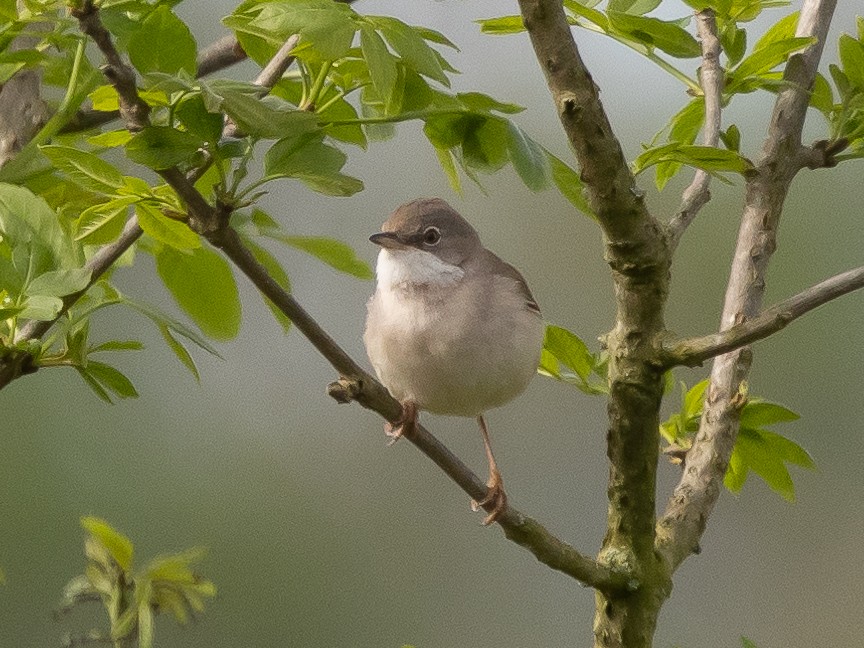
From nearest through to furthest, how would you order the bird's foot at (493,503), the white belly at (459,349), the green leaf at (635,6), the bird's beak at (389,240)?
1. the green leaf at (635,6)
2. the bird's foot at (493,503)
3. the white belly at (459,349)
4. the bird's beak at (389,240)

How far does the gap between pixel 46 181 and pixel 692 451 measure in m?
1.59

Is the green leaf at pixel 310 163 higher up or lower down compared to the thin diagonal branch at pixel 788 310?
lower down

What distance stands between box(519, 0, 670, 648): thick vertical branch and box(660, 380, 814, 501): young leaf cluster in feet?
1.25

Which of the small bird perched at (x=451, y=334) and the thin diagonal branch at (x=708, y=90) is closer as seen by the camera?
the thin diagonal branch at (x=708, y=90)

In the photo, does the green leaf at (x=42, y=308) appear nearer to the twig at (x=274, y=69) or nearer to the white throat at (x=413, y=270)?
the twig at (x=274, y=69)

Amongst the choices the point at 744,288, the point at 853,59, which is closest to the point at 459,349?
the point at 744,288

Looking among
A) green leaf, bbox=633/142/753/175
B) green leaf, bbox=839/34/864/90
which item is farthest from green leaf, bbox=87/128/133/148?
green leaf, bbox=839/34/864/90

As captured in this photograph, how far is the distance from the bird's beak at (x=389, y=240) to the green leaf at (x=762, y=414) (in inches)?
54.5

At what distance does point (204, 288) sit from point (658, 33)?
41.6 inches

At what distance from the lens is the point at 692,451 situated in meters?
2.81

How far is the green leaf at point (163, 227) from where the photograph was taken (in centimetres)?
188

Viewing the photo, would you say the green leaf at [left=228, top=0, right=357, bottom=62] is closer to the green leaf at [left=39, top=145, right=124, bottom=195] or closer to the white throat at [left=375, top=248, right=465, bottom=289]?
the green leaf at [left=39, top=145, right=124, bottom=195]

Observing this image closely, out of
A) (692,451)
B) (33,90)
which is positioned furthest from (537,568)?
(33,90)

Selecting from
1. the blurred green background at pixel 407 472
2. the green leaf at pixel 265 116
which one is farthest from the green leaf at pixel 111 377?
the blurred green background at pixel 407 472
